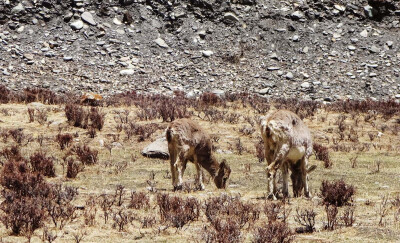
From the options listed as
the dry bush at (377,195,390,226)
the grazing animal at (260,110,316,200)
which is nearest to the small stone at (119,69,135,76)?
the grazing animal at (260,110,316,200)

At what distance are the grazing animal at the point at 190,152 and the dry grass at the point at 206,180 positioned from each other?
1.16 ft

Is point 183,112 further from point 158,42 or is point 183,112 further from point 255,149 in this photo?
point 158,42

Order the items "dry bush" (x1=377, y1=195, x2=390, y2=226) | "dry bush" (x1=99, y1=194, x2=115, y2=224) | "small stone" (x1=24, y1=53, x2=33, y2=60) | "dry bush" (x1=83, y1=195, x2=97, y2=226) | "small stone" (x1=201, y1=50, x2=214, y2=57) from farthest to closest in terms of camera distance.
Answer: "small stone" (x1=201, y1=50, x2=214, y2=57)
"small stone" (x1=24, y1=53, x2=33, y2=60)
"dry bush" (x1=99, y1=194, x2=115, y2=224)
"dry bush" (x1=377, y1=195, x2=390, y2=226)
"dry bush" (x1=83, y1=195, x2=97, y2=226)

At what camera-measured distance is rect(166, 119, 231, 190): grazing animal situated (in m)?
11.0

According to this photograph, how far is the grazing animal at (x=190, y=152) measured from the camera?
1099 cm

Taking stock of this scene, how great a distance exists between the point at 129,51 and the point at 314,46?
11.3 meters

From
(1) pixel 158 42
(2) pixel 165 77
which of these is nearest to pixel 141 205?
(2) pixel 165 77

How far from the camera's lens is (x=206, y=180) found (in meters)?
12.8

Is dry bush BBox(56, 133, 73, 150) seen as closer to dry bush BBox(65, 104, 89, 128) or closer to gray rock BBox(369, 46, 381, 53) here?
dry bush BBox(65, 104, 89, 128)

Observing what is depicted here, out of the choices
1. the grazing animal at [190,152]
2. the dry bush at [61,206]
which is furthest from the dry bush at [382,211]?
the dry bush at [61,206]

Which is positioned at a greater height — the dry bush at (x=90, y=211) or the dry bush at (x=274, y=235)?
the dry bush at (x=274, y=235)

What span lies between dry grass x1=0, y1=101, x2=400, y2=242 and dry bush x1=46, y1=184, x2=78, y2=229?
0.11m

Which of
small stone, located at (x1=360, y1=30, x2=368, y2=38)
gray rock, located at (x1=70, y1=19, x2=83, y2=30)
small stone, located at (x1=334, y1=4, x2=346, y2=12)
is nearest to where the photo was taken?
gray rock, located at (x1=70, y1=19, x2=83, y2=30)

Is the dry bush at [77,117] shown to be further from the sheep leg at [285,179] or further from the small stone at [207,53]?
the small stone at [207,53]
